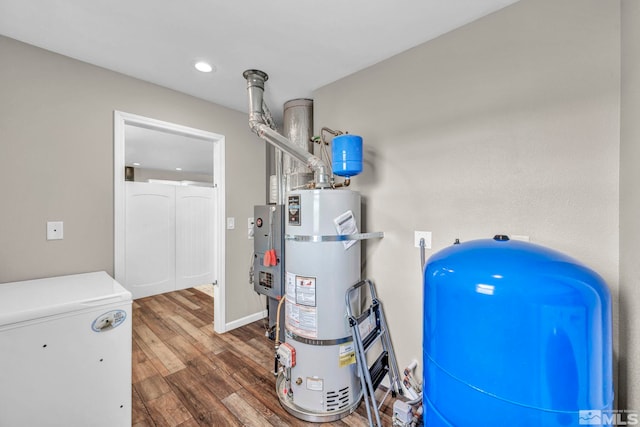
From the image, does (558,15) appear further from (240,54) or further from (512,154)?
(240,54)

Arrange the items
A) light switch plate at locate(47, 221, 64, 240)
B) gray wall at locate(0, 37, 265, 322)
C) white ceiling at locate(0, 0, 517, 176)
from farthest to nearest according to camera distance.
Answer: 1. light switch plate at locate(47, 221, 64, 240)
2. gray wall at locate(0, 37, 265, 322)
3. white ceiling at locate(0, 0, 517, 176)

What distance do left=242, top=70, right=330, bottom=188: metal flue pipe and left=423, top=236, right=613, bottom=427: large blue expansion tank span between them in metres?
1.18

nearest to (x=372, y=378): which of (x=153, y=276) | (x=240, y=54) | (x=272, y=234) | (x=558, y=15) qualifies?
(x=272, y=234)

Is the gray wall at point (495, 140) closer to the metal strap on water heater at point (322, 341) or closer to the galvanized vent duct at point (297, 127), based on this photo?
the metal strap on water heater at point (322, 341)

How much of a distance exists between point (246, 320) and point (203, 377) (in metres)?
0.96

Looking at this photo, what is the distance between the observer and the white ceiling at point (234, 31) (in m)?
1.41

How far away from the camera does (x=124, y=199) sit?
7.76 feet

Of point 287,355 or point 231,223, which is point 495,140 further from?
point 231,223

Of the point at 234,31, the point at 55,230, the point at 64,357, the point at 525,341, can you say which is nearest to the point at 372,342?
the point at 525,341

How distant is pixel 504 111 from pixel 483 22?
56 cm

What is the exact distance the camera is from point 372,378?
1592mm

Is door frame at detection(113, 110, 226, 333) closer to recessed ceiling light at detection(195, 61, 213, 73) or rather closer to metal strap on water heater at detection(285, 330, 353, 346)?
recessed ceiling light at detection(195, 61, 213, 73)

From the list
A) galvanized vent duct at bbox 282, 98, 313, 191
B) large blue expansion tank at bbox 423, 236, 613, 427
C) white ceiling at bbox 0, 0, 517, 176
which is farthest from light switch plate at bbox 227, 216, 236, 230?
large blue expansion tank at bbox 423, 236, 613, 427

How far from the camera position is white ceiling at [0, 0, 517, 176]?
4.63 ft
